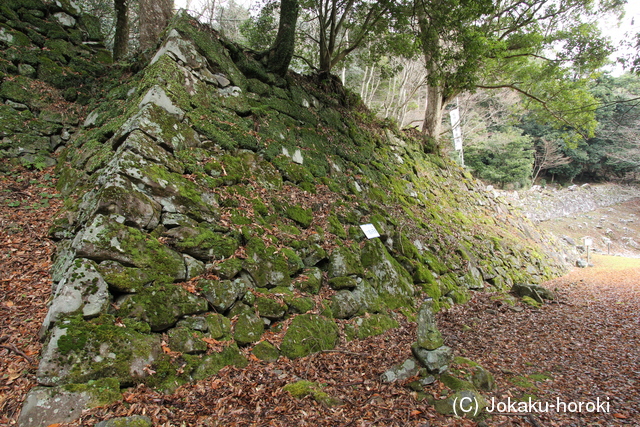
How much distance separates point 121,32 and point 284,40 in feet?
14.0

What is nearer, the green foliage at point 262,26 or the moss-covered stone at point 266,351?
the moss-covered stone at point 266,351

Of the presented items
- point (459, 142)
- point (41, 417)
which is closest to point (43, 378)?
point (41, 417)

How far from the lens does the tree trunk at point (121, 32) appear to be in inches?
288

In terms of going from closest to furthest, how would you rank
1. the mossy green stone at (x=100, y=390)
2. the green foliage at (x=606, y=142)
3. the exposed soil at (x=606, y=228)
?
the mossy green stone at (x=100, y=390)
the exposed soil at (x=606, y=228)
the green foliage at (x=606, y=142)

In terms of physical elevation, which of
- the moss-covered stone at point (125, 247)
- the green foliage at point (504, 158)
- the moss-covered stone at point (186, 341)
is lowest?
the moss-covered stone at point (186, 341)

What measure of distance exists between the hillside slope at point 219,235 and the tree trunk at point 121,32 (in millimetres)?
2194

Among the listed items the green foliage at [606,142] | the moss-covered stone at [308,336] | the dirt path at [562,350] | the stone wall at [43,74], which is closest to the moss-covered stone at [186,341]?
the moss-covered stone at [308,336]

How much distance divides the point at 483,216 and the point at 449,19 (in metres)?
7.03

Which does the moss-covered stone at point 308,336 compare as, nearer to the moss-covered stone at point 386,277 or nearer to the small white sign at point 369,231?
the moss-covered stone at point 386,277

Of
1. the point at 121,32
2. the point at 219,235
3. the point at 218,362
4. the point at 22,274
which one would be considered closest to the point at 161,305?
the point at 218,362

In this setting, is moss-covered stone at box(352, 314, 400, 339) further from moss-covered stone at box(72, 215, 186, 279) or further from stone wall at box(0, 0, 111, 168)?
stone wall at box(0, 0, 111, 168)

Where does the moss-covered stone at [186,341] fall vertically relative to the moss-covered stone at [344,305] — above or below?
below

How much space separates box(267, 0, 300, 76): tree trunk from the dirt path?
6.50 metres

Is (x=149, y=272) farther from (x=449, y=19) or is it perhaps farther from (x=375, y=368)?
(x=449, y=19)
